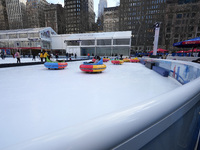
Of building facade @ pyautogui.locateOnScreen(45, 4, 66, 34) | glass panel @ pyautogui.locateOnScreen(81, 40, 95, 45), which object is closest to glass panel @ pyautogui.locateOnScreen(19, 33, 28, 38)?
glass panel @ pyautogui.locateOnScreen(81, 40, 95, 45)

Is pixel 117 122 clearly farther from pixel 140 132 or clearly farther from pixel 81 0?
pixel 81 0

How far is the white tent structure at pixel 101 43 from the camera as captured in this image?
20969 millimetres

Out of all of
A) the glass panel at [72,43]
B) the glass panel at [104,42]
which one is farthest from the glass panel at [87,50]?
the glass panel at [104,42]

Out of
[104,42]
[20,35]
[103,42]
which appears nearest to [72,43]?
[103,42]

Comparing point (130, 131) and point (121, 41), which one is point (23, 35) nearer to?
point (121, 41)

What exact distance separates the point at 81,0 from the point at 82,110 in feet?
276

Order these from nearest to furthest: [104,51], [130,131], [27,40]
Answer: [130,131] < [104,51] < [27,40]

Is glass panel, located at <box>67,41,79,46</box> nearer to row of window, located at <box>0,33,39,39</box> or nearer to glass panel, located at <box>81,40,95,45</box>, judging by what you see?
glass panel, located at <box>81,40,95,45</box>

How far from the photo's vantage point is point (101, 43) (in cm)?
2233

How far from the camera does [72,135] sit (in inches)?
12.3

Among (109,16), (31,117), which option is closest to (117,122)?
(31,117)

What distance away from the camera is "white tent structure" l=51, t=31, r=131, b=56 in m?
21.0

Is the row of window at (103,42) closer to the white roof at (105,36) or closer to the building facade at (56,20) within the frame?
the white roof at (105,36)

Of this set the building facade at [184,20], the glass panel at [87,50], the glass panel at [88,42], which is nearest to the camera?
the building facade at [184,20]
